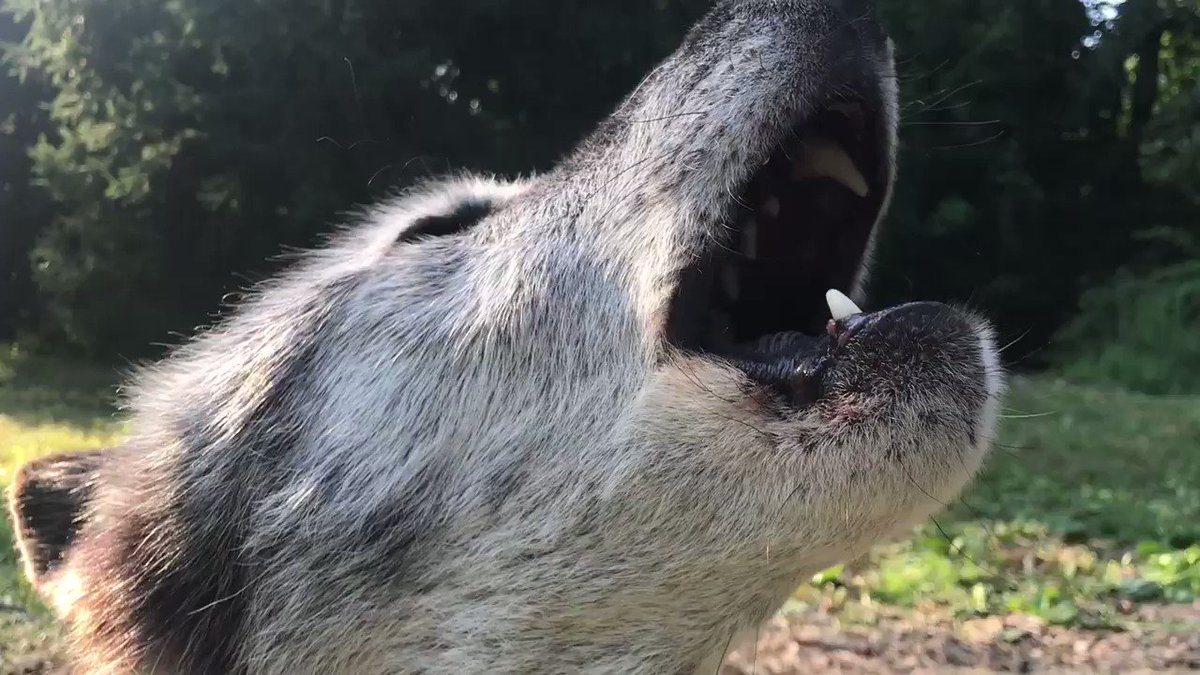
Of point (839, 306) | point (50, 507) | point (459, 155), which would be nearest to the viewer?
point (839, 306)

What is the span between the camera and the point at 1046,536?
574 centimetres

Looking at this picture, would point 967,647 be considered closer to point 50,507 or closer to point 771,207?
point 771,207

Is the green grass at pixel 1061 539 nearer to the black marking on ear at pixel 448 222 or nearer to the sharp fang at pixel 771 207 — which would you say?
the sharp fang at pixel 771 207

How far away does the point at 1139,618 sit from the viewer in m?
Result: 4.27

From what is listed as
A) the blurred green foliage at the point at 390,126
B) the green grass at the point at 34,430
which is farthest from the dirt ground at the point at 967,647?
the blurred green foliage at the point at 390,126

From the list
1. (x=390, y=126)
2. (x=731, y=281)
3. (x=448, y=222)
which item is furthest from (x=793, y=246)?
(x=390, y=126)

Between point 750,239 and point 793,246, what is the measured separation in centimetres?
19

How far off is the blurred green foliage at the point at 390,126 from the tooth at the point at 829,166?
9.46 metres

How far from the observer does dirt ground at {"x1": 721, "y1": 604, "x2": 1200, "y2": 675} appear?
142 inches

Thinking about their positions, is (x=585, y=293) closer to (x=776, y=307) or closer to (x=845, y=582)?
(x=776, y=307)

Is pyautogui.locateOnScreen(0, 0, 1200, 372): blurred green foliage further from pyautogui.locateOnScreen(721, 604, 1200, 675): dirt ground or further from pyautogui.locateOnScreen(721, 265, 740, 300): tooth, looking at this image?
pyautogui.locateOnScreen(721, 265, 740, 300): tooth

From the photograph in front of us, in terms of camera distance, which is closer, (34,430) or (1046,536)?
(1046,536)

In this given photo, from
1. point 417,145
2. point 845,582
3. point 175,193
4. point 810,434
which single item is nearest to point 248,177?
point 175,193

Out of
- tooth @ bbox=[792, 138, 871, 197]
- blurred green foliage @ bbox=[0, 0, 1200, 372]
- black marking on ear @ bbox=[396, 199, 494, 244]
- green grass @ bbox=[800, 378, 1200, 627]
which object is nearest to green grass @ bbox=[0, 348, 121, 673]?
blurred green foliage @ bbox=[0, 0, 1200, 372]
